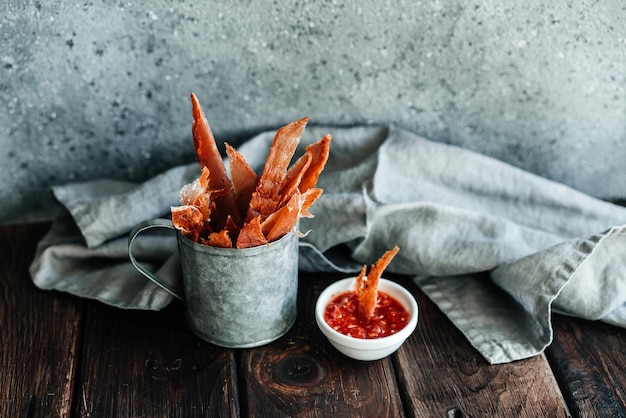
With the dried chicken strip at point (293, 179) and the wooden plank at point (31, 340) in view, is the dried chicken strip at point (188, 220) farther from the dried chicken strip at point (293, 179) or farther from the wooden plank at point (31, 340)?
the wooden plank at point (31, 340)

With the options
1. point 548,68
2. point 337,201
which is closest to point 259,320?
point 337,201

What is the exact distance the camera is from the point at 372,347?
98 centimetres

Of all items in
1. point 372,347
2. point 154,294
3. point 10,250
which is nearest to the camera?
point 372,347

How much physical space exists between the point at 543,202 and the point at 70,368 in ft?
2.63

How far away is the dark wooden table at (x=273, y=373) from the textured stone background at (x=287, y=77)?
0.96ft

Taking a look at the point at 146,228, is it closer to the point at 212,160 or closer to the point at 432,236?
the point at 212,160

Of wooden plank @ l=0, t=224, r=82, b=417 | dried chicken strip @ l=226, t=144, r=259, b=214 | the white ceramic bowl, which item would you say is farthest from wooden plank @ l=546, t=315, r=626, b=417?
wooden plank @ l=0, t=224, r=82, b=417

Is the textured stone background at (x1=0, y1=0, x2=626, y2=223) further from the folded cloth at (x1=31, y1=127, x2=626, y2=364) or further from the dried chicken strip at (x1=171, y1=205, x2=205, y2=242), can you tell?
the dried chicken strip at (x1=171, y1=205, x2=205, y2=242)

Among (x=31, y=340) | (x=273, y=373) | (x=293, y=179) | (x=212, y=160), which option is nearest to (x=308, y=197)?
(x=293, y=179)

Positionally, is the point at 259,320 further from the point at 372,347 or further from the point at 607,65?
the point at 607,65

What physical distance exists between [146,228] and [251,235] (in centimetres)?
19

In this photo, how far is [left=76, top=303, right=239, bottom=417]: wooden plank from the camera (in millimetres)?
949

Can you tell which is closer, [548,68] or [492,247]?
[492,247]

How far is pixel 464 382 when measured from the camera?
1.00 meters
